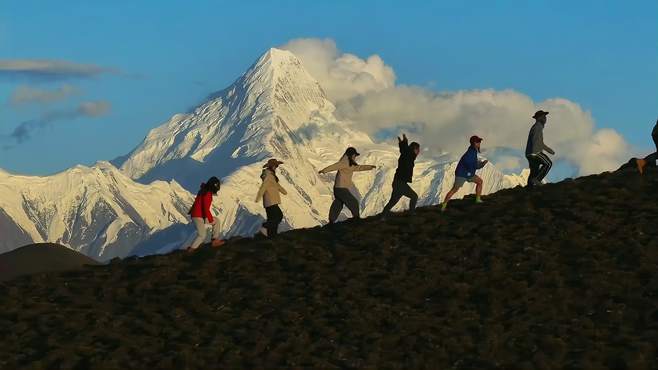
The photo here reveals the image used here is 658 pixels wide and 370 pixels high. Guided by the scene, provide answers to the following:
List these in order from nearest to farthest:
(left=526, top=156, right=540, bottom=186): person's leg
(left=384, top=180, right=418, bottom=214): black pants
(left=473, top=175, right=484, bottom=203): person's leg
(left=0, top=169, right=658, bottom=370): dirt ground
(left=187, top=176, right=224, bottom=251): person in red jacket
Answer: (left=0, top=169, right=658, bottom=370): dirt ground
(left=187, top=176, right=224, bottom=251): person in red jacket
(left=473, top=175, right=484, bottom=203): person's leg
(left=384, top=180, right=418, bottom=214): black pants
(left=526, top=156, right=540, bottom=186): person's leg

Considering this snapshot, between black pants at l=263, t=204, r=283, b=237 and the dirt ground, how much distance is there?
621 mm

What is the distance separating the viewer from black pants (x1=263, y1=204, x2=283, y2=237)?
38.8 metres

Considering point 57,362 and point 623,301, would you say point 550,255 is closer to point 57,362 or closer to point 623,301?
point 623,301

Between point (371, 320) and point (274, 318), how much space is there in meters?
2.36

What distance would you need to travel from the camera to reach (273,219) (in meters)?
39.1

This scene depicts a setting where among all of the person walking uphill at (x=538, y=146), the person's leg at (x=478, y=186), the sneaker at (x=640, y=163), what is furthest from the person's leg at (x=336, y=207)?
the sneaker at (x=640, y=163)

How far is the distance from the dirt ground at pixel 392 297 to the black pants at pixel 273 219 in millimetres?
621

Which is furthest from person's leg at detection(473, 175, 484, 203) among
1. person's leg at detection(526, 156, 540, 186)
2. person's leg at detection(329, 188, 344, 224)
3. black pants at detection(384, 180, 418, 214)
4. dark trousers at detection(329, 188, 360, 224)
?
person's leg at detection(329, 188, 344, 224)

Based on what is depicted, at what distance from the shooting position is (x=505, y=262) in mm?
33688

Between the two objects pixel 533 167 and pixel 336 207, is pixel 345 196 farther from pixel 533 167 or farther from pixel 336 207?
pixel 533 167

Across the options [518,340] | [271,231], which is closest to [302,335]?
[518,340]

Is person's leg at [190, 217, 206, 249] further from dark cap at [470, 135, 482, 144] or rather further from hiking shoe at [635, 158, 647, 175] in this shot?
hiking shoe at [635, 158, 647, 175]

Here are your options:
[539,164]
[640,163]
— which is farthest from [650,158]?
[539,164]

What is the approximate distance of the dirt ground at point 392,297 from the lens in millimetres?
28312
